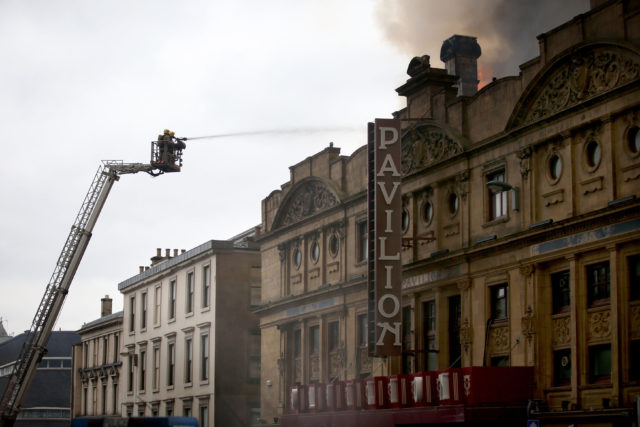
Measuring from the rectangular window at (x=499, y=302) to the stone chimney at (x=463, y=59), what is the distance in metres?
11.7

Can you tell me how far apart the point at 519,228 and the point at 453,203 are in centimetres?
447

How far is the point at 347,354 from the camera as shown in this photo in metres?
43.5

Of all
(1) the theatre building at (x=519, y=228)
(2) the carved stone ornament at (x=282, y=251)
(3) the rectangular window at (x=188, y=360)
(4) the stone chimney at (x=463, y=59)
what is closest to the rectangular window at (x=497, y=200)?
(1) the theatre building at (x=519, y=228)

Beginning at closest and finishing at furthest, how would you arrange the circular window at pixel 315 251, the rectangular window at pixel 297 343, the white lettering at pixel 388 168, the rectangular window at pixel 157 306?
the white lettering at pixel 388 168
the circular window at pixel 315 251
the rectangular window at pixel 297 343
the rectangular window at pixel 157 306

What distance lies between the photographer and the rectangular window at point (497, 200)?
3478cm

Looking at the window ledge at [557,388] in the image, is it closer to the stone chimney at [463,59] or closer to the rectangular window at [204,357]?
the stone chimney at [463,59]

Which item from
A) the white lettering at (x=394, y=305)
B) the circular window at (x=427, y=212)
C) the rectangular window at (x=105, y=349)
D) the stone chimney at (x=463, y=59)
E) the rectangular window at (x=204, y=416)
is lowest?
the rectangular window at (x=204, y=416)

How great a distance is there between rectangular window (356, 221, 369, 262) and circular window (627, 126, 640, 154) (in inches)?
611

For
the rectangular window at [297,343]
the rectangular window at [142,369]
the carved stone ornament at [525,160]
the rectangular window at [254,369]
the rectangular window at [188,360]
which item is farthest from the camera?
the rectangular window at [142,369]

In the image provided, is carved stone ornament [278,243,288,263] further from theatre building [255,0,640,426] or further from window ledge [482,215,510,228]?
window ledge [482,215,510,228]

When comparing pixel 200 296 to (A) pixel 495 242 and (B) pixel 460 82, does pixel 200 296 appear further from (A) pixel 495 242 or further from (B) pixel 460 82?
(A) pixel 495 242

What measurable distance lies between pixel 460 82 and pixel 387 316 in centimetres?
1234

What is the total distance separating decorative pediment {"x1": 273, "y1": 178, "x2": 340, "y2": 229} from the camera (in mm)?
46250

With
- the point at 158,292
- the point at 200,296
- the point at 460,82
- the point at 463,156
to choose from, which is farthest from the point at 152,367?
the point at 463,156
